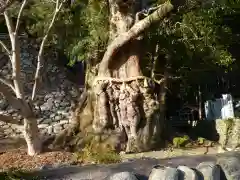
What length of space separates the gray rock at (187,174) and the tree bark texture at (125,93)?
3.67 metres

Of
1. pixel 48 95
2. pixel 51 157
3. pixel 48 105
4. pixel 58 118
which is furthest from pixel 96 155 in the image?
pixel 48 95

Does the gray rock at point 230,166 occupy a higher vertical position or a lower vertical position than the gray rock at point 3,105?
lower

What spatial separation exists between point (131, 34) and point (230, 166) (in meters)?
3.82

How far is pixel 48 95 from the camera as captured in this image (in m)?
12.8

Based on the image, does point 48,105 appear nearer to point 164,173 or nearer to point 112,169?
point 112,169

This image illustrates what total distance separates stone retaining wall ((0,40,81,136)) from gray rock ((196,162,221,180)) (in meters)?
7.19

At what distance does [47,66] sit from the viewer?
14.5 m

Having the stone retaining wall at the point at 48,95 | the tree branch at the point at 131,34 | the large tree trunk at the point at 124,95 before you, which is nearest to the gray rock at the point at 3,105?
the stone retaining wall at the point at 48,95

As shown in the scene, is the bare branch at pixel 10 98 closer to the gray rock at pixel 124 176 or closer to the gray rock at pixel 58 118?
the gray rock at pixel 124 176

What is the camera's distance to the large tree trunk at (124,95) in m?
7.66

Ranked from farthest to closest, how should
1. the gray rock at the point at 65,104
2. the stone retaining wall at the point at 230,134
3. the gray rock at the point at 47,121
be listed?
the gray rock at the point at 65,104 → the gray rock at the point at 47,121 → the stone retaining wall at the point at 230,134

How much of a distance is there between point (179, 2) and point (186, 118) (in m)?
5.87

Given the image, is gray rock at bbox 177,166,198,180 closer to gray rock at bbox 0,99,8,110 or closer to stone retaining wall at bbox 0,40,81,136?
stone retaining wall at bbox 0,40,81,136

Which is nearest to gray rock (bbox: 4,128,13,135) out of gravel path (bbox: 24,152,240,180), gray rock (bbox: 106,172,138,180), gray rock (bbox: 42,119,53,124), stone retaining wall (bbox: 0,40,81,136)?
stone retaining wall (bbox: 0,40,81,136)
